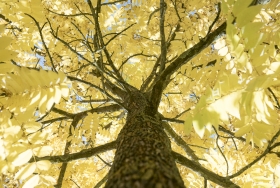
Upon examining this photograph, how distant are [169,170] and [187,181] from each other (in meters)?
2.56

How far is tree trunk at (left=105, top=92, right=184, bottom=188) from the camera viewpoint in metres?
1.12

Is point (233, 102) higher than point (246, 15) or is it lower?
lower

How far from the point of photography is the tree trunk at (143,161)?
3.66 ft

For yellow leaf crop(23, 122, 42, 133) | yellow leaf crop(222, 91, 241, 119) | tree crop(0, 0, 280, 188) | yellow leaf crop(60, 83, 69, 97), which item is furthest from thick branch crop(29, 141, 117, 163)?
yellow leaf crop(222, 91, 241, 119)

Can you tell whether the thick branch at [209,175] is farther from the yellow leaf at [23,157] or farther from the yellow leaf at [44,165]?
the yellow leaf at [23,157]

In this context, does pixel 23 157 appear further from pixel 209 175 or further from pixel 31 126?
pixel 209 175

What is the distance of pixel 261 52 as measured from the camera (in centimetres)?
149

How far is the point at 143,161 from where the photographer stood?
4.31ft

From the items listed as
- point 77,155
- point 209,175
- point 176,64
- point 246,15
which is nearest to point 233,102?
point 246,15

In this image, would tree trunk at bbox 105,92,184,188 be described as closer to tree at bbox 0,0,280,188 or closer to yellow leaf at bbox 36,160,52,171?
tree at bbox 0,0,280,188

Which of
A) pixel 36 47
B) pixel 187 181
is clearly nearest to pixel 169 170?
pixel 187 181

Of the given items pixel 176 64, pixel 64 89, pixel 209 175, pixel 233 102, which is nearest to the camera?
pixel 233 102

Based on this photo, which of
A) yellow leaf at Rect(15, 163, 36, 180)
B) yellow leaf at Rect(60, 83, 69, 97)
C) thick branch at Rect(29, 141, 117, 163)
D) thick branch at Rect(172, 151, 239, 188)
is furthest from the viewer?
thick branch at Rect(29, 141, 117, 163)

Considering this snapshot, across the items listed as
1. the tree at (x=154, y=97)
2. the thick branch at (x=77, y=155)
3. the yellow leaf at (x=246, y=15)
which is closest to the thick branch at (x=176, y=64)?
the tree at (x=154, y=97)
